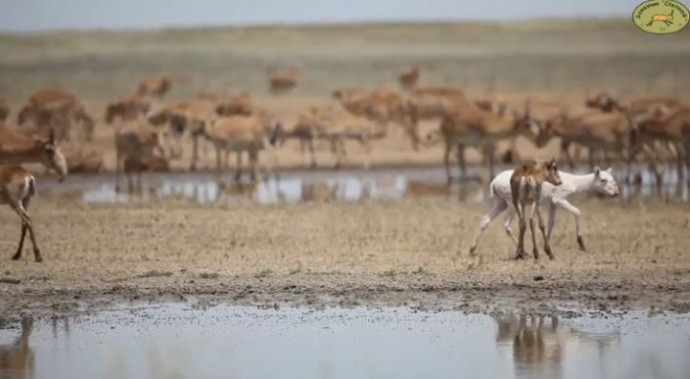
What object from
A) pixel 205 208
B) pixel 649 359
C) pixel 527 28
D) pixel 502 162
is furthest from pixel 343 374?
pixel 527 28

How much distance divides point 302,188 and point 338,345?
10580 millimetres

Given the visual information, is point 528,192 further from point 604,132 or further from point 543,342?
point 604,132

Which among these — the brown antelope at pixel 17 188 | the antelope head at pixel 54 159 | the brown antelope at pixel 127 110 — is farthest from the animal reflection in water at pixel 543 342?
the brown antelope at pixel 127 110

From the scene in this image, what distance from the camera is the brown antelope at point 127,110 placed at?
2952cm

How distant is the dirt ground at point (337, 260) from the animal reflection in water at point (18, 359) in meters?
1.02

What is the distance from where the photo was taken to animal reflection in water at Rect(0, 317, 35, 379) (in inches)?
392

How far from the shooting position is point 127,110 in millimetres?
29641

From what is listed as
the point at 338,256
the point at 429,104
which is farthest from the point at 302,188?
the point at 429,104

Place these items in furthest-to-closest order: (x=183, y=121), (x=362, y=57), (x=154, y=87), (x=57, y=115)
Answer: (x=362, y=57) → (x=154, y=87) → (x=57, y=115) → (x=183, y=121)

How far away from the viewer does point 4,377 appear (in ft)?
32.3

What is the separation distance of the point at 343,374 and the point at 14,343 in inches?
96.6

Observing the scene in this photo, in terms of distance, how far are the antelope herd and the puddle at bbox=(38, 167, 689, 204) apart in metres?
0.33

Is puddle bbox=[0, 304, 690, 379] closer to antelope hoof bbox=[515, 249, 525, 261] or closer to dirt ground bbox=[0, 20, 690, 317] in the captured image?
dirt ground bbox=[0, 20, 690, 317]

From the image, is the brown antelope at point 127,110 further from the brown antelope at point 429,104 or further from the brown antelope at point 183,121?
the brown antelope at point 429,104
